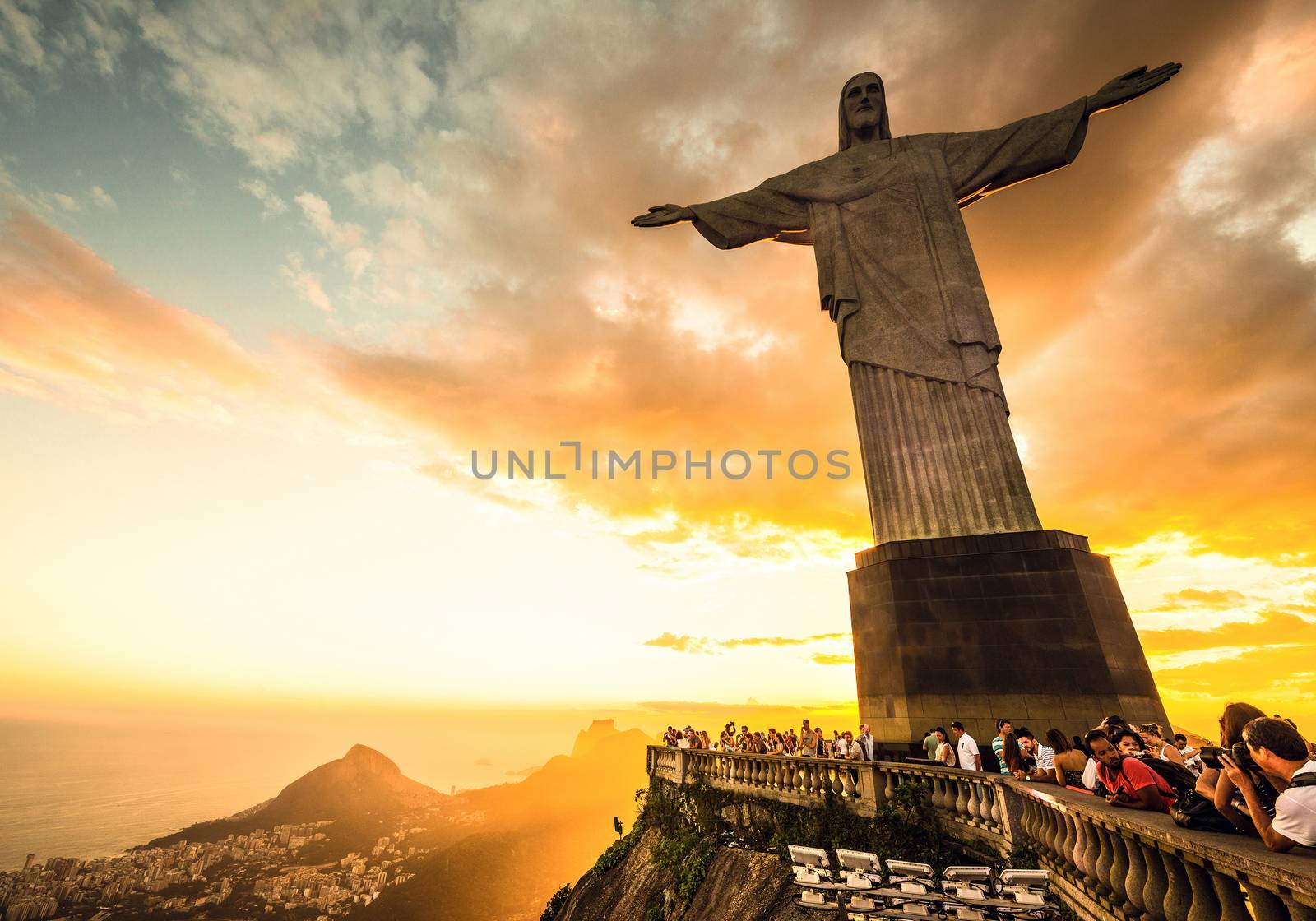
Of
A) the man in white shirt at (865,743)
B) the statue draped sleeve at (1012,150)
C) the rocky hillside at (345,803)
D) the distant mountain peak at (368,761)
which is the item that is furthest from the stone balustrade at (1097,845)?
the distant mountain peak at (368,761)

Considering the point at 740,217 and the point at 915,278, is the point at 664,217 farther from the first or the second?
the point at 915,278

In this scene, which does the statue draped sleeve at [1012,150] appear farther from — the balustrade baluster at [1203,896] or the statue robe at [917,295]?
the balustrade baluster at [1203,896]

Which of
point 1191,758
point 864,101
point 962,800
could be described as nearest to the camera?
point 1191,758

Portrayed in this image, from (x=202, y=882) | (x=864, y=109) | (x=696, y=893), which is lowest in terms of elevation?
(x=202, y=882)

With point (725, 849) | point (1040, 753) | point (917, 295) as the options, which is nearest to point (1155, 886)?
point (1040, 753)

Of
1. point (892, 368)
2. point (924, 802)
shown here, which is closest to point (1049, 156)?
point (892, 368)

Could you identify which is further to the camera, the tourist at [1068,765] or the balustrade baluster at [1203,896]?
the tourist at [1068,765]
